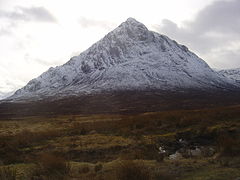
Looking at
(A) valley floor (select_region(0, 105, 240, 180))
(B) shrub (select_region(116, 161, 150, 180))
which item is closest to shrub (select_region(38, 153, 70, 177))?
(A) valley floor (select_region(0, 105, 240, 180))

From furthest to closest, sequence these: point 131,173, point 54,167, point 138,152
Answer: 1. point 138,152
2. point 54,167
3. point 131,173

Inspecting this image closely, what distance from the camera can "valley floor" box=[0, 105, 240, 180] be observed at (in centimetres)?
1262

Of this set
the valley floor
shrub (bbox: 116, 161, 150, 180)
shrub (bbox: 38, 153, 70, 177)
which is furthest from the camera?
shrub (bbox: 38, 153, 70, 177)

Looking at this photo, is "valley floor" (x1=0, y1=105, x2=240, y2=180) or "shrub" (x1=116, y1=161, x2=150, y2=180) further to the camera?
"valley floor" (x1=0, y1=105, x2=240, y2=180)

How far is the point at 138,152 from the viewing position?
18.1 meters

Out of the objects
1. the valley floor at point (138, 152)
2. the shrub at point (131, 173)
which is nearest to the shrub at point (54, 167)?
the valley floor at point (138, 152)

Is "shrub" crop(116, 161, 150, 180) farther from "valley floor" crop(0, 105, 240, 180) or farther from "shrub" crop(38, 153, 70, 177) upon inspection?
"shrub" crop(38, 153, 70, 177)

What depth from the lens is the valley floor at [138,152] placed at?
12617 millimetres

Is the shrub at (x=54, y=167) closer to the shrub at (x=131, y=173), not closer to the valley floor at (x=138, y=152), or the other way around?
the valley floor at (x=138, y=152)

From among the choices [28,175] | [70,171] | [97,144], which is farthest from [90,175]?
[97,144]

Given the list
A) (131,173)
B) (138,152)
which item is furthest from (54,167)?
(138,152)

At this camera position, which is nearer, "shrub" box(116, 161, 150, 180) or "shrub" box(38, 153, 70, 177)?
"shrub" box(116, 161, 150, 180)

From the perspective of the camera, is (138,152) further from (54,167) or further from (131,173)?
(131,173)

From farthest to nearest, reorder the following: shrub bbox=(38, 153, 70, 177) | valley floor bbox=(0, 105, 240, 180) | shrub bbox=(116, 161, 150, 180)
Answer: shrub bbox=(38, 153, 70, 177) < valley floor bbox=(0, 105, 240, 180) < shrub bbox=(116, 161, 150, 180)
